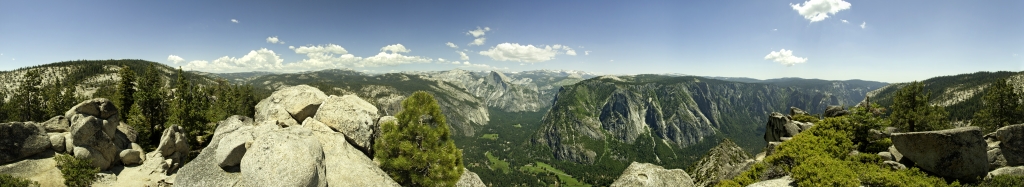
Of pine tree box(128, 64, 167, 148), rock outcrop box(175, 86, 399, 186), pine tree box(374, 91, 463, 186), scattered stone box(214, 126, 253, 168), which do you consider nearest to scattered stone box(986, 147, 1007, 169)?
pine tree box(374, 91, 463, 186)

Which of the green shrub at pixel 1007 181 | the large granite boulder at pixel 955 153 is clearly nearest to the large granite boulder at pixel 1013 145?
the large granite boulder at pixel 955 153

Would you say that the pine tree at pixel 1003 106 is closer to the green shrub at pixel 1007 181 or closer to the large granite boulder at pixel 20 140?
the green shrub at pixel 1007 181

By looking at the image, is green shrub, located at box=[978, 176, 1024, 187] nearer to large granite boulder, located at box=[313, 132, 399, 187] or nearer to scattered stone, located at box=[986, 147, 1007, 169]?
scattered stone, located at box=[986, 147, 1007, 169]

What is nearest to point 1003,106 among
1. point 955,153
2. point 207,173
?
point 955,153

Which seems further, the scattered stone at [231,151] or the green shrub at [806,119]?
the green shrub at [806,119]

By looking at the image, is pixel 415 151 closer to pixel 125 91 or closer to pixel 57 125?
pixel 57 125

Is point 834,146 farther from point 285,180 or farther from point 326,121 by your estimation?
point 326,121
